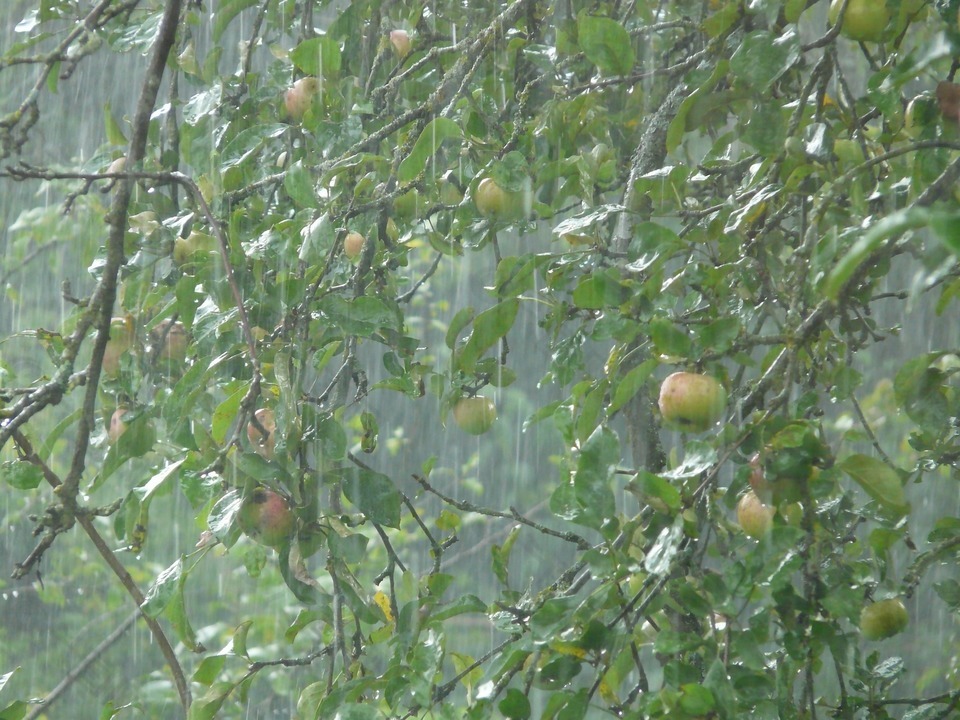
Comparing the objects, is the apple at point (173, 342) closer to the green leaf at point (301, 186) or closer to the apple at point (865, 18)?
the green leaf at point (301, 186)

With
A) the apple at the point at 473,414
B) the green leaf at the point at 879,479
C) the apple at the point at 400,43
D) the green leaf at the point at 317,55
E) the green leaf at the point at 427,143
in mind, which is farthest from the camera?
the apple at the point at 400,43

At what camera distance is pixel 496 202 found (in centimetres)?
92

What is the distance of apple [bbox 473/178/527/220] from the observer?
0.91 m

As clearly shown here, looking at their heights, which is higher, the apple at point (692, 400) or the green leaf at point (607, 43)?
the green leaf at point (607, 43)

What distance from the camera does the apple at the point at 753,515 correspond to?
2.65 ft

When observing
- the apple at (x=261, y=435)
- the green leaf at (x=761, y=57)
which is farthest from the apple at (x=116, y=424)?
the green leaf at (x=761, y=57)

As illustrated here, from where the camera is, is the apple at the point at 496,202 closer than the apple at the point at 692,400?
No

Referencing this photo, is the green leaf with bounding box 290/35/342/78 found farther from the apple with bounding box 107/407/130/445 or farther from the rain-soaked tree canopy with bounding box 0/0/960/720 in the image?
the apple with bounding box 107/407/130/445

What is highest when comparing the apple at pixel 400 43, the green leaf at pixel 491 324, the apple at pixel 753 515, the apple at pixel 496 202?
the apple at pixel 400 43

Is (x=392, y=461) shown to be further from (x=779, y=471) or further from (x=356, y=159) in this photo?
(x=779, y=471)

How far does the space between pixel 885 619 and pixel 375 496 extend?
0.39 m

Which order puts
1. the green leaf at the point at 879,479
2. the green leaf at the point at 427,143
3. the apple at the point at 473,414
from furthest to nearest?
the apple at the point at 473,414 → the green leaf at the point at 427,143 → the green leaf at the point at 879,479

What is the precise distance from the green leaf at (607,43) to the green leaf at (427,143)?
118 mm

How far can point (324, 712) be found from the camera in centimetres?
76
